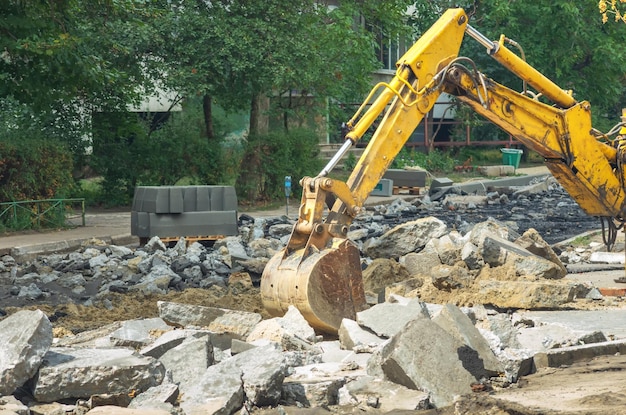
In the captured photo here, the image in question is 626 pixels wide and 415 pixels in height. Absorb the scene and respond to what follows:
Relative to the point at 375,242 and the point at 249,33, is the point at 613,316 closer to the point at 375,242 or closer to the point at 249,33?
the point at 375,242

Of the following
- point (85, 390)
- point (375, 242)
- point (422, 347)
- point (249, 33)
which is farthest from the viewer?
point (249, 33)

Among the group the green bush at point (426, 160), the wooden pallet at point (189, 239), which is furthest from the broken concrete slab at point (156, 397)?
the green bush at point (426, 160)

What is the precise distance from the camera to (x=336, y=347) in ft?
30.7

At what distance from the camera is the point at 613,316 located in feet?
35.2

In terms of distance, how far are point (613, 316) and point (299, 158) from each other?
16.7 meters

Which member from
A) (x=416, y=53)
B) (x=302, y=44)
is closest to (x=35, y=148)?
(x=302, y=44)

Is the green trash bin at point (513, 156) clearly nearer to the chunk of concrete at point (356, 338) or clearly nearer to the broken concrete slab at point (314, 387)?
the chunk of concrete at point (356, 338)

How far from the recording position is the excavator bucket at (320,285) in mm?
9797

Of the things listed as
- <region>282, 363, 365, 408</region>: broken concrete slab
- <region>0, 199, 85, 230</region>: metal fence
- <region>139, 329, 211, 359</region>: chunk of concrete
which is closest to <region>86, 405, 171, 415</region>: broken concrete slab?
<region>282, 363, 365, 408</region>: broken concrete slab

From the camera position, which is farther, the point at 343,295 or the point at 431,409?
the point at 343,295

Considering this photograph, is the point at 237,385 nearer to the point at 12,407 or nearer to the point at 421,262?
the point at 12,407

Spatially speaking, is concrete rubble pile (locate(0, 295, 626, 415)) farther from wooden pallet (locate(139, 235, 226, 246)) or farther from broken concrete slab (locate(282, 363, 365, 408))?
wooden pallet (locate(139, 235, 226, 246))

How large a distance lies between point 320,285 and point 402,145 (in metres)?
2.02

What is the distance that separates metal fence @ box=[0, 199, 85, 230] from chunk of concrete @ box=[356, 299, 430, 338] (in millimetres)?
11355
